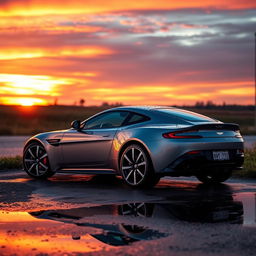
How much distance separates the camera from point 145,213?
27.5 ft

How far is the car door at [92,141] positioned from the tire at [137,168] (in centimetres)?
53

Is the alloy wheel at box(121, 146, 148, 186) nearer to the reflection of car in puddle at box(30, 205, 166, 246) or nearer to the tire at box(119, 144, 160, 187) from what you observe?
the tire at box(119, 144, 160, 187)

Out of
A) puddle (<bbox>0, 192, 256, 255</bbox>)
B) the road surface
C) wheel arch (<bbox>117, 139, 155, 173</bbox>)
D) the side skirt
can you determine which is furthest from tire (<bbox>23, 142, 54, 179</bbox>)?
puddle (<bbox>0, 192, 256, 255</bbox>)

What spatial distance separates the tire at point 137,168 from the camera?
11.4m

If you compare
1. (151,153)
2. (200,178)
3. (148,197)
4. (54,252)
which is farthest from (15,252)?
(200,178)

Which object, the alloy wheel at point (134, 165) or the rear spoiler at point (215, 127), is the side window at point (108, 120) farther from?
the rear spoiler at point (215, 127)

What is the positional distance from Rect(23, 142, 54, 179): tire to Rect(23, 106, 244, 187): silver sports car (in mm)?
30

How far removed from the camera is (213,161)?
11.4 metres

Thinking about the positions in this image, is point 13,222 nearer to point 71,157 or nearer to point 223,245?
point 223,245

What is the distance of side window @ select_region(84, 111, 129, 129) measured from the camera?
1242cm

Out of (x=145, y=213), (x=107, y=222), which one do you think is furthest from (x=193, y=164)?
(x=107, y=222)

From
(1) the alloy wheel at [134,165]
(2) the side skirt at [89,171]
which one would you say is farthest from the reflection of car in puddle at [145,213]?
(2) the side skirt at [89,171]

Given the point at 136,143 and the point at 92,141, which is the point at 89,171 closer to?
the point at 92,141

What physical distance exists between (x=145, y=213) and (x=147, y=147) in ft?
10.1
